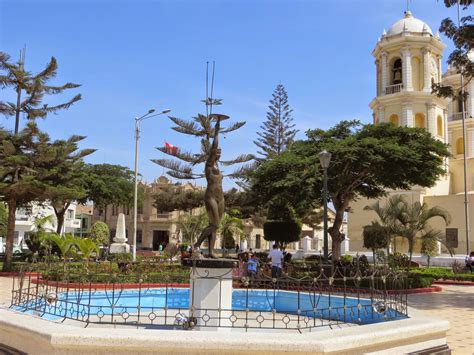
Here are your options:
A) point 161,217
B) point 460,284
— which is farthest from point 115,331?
point 161,217

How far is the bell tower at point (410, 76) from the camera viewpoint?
33.8m

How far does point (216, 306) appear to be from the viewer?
6832 millimetres

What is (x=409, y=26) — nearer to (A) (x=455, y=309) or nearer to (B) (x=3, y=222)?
(A) (x=455, y=309)

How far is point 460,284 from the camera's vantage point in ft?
60.8

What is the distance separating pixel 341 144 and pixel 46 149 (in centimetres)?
1224

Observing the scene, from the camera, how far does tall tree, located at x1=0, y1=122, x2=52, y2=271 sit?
20.1 m

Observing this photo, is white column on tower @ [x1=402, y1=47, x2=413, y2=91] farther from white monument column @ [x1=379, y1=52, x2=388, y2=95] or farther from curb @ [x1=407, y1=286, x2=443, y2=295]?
curb @ [x1=407, y1=286, x2=443, y2=295]

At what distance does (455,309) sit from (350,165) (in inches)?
373

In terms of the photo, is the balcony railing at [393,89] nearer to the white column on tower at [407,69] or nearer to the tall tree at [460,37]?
the white column on tower at [407,69]

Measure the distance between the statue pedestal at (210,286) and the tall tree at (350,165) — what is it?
42.4ft

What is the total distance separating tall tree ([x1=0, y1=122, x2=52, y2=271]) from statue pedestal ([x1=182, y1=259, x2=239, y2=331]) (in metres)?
15.0

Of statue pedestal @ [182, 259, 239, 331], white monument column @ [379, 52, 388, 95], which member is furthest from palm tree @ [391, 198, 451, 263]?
white monument column @ [379, 52, 388, 95]

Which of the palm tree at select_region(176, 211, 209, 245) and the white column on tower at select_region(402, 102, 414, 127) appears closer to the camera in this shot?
the palm tree at select_region(176, 211, 209, 245)

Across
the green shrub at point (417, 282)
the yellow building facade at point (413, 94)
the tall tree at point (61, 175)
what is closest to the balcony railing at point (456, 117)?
the yellow building facade at point (413, 94)
